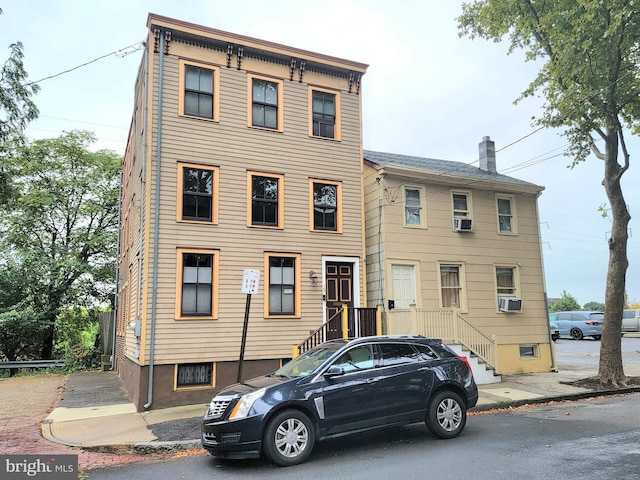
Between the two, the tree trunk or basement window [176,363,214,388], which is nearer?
basement window [176,363,214,388]

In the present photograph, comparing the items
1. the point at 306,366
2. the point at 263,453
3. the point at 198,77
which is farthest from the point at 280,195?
the point at 263,453

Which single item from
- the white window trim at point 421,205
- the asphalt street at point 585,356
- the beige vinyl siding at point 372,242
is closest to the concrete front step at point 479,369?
the beige vinyl siding at point 372,242

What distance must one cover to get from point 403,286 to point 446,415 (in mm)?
7419

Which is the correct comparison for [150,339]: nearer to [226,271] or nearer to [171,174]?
[226,271]

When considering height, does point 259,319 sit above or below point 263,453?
above

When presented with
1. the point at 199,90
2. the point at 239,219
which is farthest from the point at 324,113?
the point at 239,219

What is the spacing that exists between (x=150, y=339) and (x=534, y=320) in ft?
41.9

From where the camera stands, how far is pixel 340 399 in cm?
721

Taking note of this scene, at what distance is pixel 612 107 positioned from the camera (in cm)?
1312

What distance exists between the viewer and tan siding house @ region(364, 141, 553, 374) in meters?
15.0

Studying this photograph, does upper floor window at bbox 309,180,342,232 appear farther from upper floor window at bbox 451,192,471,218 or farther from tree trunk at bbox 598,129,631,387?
tree trunk at bbox 598,129,631,387

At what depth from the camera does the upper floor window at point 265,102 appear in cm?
1411

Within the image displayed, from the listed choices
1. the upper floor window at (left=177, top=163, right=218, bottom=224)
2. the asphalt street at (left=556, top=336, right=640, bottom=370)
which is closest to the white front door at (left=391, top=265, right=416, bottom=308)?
the upper floor window at (left=177, top=163, right=218, bottom=224)

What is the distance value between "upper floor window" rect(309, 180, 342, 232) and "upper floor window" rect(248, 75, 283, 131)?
6.76 ft
